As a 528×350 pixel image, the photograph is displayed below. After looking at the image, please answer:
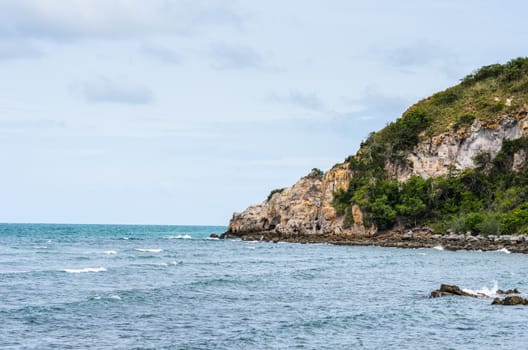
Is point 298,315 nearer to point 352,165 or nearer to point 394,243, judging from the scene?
point 394,243

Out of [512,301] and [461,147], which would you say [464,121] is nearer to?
[461,147]

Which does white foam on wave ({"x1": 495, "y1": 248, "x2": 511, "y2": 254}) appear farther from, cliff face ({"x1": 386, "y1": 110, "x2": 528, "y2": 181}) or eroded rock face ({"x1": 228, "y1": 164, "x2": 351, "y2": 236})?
eroded rock face ({"x1": 228, "y1": 164, "x2": 351, "y2": 236})

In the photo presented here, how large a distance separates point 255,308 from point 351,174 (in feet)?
289

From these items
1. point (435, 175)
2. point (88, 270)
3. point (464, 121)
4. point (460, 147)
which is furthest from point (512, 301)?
point (464, 121)

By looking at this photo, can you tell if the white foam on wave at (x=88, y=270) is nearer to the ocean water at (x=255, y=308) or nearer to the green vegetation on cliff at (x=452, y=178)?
the ocean water at (x=255, y=308)

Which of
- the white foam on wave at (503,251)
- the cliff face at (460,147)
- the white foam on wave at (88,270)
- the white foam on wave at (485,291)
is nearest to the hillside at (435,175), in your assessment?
the cliff face at (460,147)

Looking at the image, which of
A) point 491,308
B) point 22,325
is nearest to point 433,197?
point 491,308

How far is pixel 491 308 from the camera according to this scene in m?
35.2

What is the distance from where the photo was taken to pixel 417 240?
101 metres

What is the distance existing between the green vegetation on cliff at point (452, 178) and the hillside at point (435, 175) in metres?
0.16

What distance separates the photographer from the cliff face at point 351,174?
370 ft

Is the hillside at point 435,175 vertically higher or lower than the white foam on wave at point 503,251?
higher

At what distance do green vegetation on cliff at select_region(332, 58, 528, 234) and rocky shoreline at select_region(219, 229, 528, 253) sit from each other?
8.35 ft

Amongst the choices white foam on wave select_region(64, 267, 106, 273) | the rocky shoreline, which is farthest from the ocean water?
the rocky shoreline
